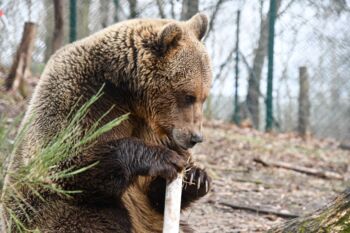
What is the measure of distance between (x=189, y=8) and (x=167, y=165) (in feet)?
23.6

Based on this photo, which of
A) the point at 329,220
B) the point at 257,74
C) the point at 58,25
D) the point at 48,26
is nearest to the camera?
the point at 329,220

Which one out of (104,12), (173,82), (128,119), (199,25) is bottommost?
(128,119)

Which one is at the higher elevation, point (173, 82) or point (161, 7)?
point (161, 7)

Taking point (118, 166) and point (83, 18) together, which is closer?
point (118, 166)

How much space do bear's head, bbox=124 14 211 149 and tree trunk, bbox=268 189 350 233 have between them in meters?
0.92

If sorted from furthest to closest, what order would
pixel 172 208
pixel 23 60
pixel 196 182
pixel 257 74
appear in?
pixel 257 74 < pixel 23 60 < pixel 196 182 < pixel 172 208

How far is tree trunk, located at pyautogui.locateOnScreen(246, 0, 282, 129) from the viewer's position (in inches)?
465

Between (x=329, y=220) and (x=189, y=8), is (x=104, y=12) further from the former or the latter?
(x=329, y=220)

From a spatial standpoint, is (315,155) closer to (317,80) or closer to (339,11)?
(317,80)

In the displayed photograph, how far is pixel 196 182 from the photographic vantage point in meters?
4.43

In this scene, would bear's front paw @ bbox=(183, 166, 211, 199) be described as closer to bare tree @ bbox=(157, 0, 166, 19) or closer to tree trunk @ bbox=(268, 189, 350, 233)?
tree trunk @ bbox=(268, 189, 350, 233)

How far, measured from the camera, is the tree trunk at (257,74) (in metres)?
11.8

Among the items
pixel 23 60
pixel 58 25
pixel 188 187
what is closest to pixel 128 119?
pixel 188 187

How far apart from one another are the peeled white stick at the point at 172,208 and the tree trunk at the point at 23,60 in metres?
5.86
